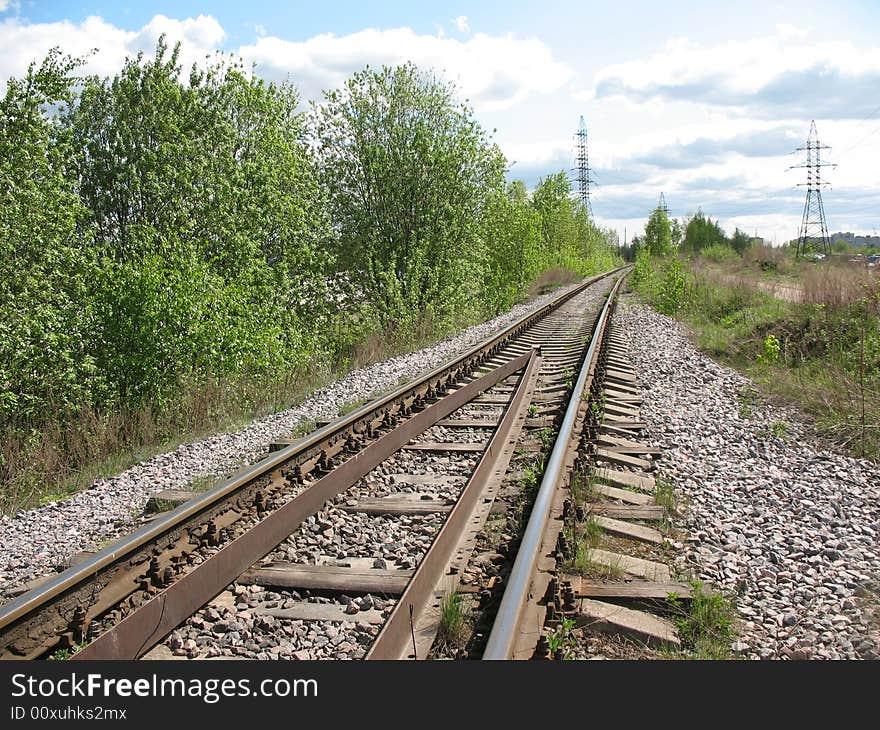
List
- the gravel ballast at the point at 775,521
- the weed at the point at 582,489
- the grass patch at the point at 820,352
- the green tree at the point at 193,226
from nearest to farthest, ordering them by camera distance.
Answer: the gravel ballast at the point at 775,521, the weed at the point at 582,489, the grass patch at the point at 820,352, the green tree at the point at 193,226

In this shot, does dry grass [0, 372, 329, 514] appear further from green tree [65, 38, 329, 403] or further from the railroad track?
the railroad track

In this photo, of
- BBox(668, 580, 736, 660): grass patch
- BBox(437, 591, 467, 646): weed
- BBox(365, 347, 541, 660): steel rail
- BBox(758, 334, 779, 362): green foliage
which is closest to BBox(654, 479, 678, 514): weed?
BBox(365, 347, 541, 660): steel rail

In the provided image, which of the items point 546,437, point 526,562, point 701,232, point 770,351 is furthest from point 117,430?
point 701,232

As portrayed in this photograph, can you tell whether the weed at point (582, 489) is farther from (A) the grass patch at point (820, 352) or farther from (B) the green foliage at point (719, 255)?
(B) the green foliage at point (719, 255)

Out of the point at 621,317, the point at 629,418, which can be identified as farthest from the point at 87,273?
the point at 621,317

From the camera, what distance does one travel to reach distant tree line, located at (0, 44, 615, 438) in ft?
31.2

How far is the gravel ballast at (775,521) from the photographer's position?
131 inches

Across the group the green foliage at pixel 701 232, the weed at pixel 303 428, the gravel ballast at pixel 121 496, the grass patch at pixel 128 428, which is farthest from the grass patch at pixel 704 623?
the green foliage at pixel 701 232

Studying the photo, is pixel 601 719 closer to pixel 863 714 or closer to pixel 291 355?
pixel 863 714

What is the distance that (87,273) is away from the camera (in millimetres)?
10164

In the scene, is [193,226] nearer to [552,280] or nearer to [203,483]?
[203,483]

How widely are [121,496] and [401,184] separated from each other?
15112mm

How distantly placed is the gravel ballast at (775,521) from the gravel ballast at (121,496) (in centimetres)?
343

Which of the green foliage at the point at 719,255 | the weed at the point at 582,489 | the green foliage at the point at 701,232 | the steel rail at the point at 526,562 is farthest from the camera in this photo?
the green foliage at the point at 701,232
